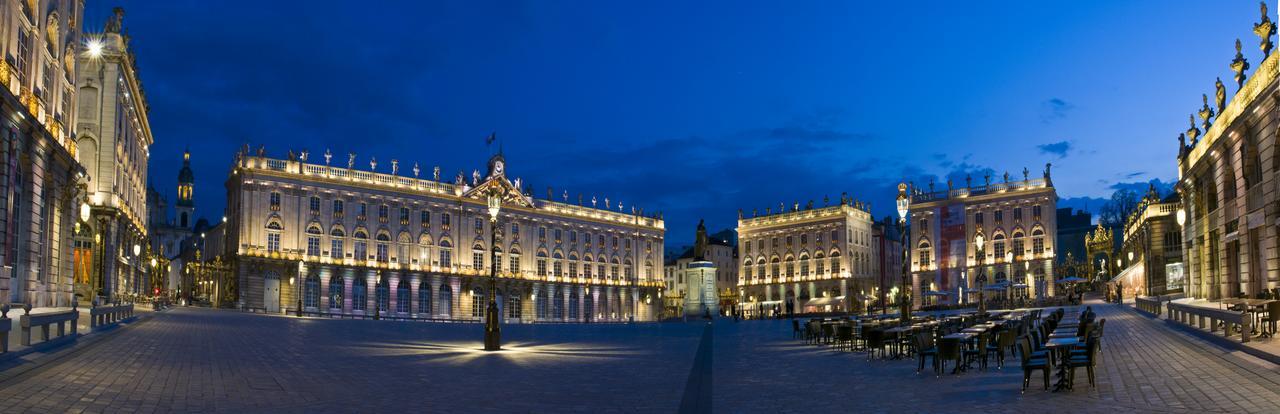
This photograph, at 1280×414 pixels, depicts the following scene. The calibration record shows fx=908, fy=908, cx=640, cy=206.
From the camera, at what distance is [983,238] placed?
285 ft

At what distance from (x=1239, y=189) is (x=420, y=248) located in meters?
65.9

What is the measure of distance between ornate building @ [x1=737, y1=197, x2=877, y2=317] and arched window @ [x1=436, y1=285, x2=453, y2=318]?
1253 inches

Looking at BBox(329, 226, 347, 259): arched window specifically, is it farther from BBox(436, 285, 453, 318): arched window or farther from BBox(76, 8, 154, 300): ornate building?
BBox(76, 8, 154, 300): ornate building

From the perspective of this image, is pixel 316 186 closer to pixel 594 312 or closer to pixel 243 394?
pixel 594 312

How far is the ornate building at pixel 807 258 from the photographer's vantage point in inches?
3944

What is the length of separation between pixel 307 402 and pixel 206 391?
187 cm

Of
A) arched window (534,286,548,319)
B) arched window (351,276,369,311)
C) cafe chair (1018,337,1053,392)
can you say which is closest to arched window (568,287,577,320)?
arched window (534,286,548,319)

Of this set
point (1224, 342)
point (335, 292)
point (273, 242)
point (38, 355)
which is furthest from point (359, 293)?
A: point (1224, 342)

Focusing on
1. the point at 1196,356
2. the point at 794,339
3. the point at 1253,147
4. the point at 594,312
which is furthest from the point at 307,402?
the point at 594,312

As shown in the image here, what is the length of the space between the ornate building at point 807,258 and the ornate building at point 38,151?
72.8m

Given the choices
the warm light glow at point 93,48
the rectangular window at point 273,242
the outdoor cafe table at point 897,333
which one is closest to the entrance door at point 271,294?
the rectangular window at point 273,242

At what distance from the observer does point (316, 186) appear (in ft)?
246

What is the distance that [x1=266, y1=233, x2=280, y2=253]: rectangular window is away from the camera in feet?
234

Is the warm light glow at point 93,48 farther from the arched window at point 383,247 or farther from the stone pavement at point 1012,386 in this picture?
the arched window at point 383,247
